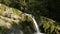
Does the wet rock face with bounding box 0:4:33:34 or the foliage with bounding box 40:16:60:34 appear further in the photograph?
the foliage with bounding box 40:16:60:34

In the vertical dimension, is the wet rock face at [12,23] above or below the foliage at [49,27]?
above

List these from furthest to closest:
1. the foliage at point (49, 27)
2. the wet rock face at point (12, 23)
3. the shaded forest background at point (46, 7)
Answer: the shaded forest background at point (46, 7)
the foliage at point (49, 27)
the wet rock face at point (12, 23)

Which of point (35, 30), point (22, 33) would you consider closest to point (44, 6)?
point (35, 30)

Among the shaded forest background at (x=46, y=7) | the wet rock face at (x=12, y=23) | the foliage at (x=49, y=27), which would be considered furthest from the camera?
the shaded forest background at (x=46, y=7)

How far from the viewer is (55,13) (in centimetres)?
1288

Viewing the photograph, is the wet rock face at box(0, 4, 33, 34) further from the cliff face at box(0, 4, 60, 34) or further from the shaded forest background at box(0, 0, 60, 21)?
the shaded forest background at box(0, 0, 60, 21)

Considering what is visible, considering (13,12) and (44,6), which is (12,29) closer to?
(13,12)

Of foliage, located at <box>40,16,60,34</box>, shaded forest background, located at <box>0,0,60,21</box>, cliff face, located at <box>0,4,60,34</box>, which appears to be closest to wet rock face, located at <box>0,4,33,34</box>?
cliff face, located at <box>0,4,60,34</box>

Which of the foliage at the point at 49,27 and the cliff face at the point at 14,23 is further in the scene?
the foliage at the point at 49,27

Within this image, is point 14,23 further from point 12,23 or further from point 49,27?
point 49,27

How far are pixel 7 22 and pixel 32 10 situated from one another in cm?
417

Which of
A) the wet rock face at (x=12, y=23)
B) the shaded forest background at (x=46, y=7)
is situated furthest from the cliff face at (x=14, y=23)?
the shaded forest background at (x=46, y=7)

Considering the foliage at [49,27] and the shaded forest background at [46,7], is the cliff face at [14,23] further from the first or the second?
the shaded forest background at [46,7]

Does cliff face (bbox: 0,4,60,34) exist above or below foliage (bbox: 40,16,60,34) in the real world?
above
